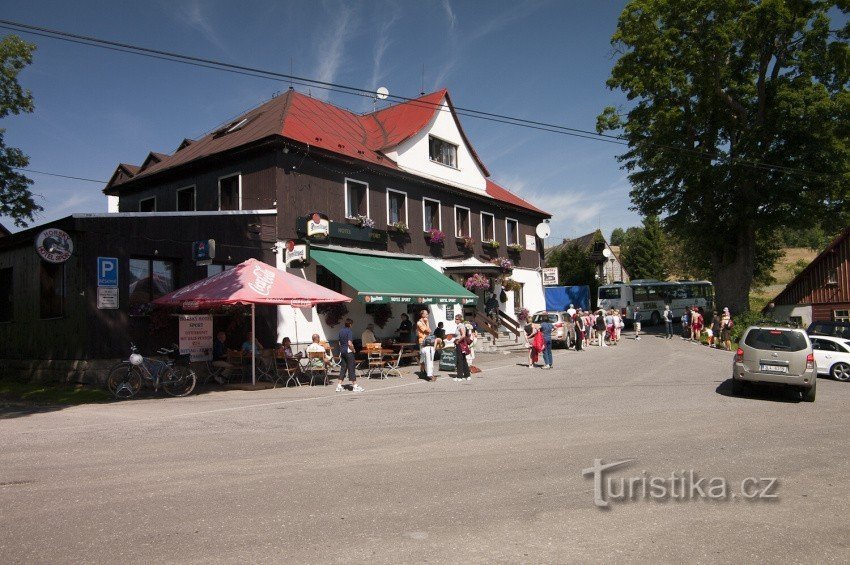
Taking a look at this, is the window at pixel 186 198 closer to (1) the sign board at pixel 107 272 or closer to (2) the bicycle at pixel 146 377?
(1) the sign board at pixel 107 272

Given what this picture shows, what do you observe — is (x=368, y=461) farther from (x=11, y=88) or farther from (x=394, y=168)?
(x=11, y=88)

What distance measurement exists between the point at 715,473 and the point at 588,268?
42.2 m

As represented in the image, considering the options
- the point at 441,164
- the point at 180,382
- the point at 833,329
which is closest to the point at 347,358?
the point at 180,382

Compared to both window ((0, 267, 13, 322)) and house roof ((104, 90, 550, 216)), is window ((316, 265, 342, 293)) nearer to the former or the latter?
house roof ((104, 90, 550, 216))

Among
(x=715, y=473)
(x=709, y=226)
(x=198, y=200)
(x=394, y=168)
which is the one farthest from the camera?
(x=709, y=226)

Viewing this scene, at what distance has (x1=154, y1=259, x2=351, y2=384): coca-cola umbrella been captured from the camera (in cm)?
1463

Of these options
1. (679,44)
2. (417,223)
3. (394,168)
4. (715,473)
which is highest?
(679,44)

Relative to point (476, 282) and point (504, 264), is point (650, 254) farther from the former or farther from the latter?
point (476, 282)

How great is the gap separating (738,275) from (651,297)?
1285 centimetres

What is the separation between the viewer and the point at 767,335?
1359 cm

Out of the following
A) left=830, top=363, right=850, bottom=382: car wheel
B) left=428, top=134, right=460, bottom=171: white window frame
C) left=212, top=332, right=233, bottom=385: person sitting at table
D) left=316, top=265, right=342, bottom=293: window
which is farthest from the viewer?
left=428, top=134, right=460, bottom=171: white window frame

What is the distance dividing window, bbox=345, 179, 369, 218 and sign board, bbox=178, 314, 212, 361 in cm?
726

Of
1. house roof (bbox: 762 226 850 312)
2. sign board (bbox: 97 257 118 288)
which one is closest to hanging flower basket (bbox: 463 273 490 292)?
sign board (bbox: 97 257 118 288)

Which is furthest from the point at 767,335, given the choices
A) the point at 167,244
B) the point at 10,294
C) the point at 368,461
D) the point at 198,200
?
the point at 10,294
